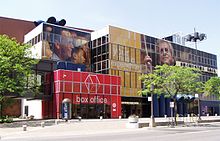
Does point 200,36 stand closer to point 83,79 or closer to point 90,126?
point 83,79

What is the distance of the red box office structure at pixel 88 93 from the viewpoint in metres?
47.8

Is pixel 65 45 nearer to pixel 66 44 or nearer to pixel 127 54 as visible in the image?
pixel 66 44

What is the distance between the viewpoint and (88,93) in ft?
165

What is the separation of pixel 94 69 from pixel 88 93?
1350 cm

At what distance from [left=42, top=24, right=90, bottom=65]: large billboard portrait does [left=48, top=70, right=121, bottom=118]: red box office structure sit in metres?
9.55

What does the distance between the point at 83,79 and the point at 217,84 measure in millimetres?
21937

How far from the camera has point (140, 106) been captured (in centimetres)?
6406

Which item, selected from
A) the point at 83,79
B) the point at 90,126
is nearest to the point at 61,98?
the point at 83,79

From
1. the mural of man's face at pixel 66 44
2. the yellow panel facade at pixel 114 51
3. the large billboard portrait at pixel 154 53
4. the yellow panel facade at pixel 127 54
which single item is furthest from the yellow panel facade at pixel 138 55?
the mural of man's face at pixel 66 44

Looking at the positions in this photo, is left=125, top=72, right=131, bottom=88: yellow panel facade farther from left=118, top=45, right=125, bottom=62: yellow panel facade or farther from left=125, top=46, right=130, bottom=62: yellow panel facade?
left=118, top=45, right=125, bottom=62: yellow panel facade

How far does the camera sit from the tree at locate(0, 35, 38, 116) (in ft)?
121

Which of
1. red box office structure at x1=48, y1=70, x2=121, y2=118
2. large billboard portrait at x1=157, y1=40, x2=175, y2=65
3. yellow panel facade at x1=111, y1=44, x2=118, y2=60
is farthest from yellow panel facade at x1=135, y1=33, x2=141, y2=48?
red box office structure at x1=48, y1=70, x2=121, y2=118

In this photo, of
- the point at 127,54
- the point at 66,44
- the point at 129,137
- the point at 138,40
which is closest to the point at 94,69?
the point at 127,54

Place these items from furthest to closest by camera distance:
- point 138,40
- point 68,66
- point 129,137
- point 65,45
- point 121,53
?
point 138,40, point 121,53, point 65,45, point 68,66, point 129,137
